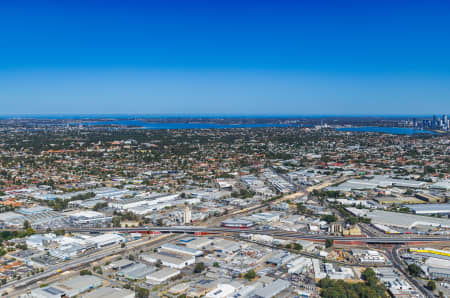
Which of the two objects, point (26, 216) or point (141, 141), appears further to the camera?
point (141, 141)

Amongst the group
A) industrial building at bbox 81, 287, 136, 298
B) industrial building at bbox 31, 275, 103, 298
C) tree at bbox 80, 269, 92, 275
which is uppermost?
industrial building at bbox 81, 287, 136, 298

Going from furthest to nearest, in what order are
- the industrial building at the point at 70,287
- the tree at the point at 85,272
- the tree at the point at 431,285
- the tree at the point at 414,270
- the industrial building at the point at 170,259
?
the industrial building at the point at 170,259, the tree at the point at 414,270, the tree at the point at 85,272, the tree at the point at 431,285, the industrial building at the point at 70,287

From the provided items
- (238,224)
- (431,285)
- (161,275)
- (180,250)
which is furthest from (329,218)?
(161,275)

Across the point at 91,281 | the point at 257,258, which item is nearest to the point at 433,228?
the point at 257,258

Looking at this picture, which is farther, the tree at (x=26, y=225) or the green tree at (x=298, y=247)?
the tree at (x=26, y=225)

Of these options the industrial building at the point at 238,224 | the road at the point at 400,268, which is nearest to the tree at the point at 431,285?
the road at the point at 400,268

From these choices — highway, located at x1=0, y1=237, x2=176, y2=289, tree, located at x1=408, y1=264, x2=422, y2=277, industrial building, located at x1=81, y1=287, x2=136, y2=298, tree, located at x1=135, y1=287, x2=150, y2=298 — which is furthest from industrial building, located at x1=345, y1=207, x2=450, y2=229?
industrial building, located at x1=81, y1=287, x2=136, y2=298

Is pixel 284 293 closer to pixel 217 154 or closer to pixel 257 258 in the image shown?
pixel 257 258

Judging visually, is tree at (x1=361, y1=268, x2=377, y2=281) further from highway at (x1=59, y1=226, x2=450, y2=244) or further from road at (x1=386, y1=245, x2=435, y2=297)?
highway at (x1=59, y1=226, x2=450, y2=244)

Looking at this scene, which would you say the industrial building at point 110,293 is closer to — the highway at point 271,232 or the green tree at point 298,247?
the highway at point 271,232
